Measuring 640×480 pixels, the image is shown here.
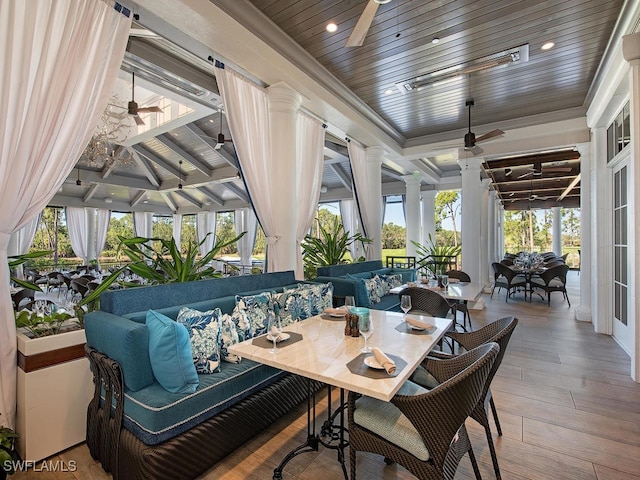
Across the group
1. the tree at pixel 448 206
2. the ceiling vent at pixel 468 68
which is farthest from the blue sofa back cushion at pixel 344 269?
the tree at pixel 448 206

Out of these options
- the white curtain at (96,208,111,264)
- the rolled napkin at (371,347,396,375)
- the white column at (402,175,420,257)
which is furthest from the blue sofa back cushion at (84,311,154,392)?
the white curtain at (96,208,111,264)

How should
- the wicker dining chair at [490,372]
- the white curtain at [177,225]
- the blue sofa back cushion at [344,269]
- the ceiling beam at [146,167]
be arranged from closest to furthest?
the wicker dining chair at [490,372] < the blue sofa back cushion at [344,269] < the ceiling beam at [146,167] < the white curtain at [177,225]

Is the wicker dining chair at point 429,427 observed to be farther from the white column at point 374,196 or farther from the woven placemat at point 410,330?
the white column at point 374,196

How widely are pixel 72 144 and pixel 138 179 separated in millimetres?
9037

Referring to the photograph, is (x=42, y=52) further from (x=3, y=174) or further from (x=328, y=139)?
(x=328, y=139)

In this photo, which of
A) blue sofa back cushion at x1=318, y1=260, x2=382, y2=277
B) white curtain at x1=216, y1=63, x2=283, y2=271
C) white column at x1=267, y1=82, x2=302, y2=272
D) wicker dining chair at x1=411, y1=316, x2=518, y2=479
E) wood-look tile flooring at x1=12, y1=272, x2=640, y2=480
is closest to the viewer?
wicker dining chair at x1=411, y1=316, x2=518, y2=479

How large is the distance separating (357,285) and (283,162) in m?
1.81

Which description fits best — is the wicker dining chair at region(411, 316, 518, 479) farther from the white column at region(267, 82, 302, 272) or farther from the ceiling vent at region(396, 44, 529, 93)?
the ceiling vent at region(396, 44, 529, 93)

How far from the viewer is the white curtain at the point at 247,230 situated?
40.5ft

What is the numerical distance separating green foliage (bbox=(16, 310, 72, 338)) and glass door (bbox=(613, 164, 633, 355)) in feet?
19.0

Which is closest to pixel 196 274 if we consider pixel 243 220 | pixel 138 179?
pixel 138 179

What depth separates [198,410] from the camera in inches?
72.8

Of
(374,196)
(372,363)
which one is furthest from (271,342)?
(374,196)

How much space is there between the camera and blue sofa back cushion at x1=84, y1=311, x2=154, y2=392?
179cm
